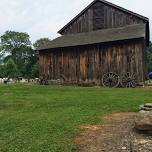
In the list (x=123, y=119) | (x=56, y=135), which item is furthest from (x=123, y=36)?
(x=56, y=135)

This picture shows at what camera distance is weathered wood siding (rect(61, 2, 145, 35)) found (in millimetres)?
34500

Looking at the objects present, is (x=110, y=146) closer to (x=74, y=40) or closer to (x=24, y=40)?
(x=74, y=40)

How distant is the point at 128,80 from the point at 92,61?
13.3 ft

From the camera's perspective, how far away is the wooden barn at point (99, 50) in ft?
96.5

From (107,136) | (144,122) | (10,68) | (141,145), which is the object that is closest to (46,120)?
(107,136)

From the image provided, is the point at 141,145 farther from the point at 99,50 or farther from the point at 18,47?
the point at 18,47

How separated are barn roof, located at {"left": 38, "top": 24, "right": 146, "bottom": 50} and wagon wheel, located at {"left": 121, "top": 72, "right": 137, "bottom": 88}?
3.17 meters

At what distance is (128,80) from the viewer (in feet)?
96.0

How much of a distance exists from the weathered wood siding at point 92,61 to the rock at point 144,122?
20.9m

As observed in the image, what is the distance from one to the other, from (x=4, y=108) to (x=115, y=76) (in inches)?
635

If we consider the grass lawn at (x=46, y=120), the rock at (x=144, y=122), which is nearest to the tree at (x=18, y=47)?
the grass lawn at (x=46, y=120)

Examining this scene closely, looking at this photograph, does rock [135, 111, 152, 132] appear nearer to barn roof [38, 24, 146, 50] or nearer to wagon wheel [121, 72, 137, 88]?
barn roof [38, 24, 146, 50]

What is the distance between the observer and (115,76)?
98.4ft

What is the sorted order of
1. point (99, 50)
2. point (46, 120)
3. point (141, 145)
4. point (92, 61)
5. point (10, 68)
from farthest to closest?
point (10, 68) < point (92, 61) < point (99, 50) < point (46, 120) < point (141, 145)
